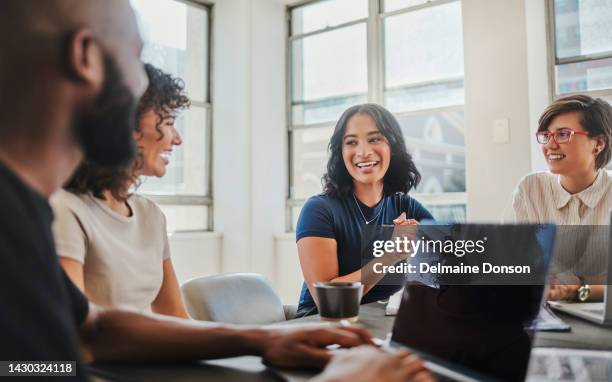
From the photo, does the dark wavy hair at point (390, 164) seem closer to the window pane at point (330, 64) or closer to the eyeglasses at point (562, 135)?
the eyeglasses at point (562, 135)

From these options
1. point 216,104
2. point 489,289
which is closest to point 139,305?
point 489,289

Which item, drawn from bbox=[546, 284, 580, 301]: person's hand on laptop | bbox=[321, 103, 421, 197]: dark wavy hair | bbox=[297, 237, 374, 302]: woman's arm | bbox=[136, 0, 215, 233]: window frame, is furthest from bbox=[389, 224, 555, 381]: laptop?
bbox=[136, 0, 215, 233]: window frame

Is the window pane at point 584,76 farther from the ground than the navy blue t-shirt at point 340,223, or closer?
farther from the ground

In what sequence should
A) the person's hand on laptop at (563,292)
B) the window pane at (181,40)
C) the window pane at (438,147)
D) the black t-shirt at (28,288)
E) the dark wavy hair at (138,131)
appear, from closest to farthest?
the black t-shirt at (28,288) < the dark wavy hair at (138,131) < the person's hand on laptop at (563,292) < the window pane at (438,147) < the window pane at (181,40)

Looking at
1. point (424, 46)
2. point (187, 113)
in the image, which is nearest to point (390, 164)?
point (424, 46)

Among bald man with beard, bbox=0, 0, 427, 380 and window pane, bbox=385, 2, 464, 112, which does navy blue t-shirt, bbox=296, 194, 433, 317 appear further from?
window pane, bbox=385, 2, 464, 112

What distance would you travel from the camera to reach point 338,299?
112cm

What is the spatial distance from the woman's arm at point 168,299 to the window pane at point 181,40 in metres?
2.84

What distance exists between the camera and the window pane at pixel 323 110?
13.6ft

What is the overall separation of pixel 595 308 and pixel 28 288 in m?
1.21

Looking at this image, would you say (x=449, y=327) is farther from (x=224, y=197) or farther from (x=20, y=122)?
(x=224, y=197)

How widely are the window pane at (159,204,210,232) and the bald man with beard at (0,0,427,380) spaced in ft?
11.3

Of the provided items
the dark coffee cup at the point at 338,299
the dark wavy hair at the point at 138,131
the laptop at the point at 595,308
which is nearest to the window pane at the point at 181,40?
the dark wavy hair at the point at 138,131

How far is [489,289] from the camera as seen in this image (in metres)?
0.81
